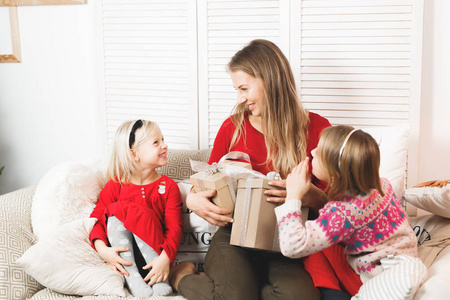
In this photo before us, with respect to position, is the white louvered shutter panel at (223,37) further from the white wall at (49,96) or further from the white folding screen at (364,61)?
the white wall at (49,96)

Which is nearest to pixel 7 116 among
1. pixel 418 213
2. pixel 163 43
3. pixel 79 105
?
pixel 79 105

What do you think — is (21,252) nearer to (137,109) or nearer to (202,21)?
(137,109)

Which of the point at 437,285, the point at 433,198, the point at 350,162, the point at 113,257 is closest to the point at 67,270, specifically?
the point at 113,257

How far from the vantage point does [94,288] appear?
1.49 m

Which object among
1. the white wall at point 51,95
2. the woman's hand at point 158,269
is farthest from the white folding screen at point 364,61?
Result: the white wall at point 51,95

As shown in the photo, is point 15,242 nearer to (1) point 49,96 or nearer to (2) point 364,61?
(1) point 49,96

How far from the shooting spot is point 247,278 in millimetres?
1421

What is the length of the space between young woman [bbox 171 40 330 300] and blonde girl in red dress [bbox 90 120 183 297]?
0.37 feet

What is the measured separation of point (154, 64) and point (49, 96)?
760 mm

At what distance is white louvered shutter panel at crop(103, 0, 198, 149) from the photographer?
228 cm

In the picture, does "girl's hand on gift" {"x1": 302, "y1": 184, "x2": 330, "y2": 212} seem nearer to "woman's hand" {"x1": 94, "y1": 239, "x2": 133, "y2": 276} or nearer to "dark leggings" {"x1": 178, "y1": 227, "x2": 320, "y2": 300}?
"dark leggings" {"x1": 178, "y1": 227, "x2": 320, "y2": 300}

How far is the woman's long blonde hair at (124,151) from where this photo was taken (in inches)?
69.5

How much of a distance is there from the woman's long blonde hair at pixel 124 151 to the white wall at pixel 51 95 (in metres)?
0.76

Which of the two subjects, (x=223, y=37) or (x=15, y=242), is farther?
(x=223, y=37)
